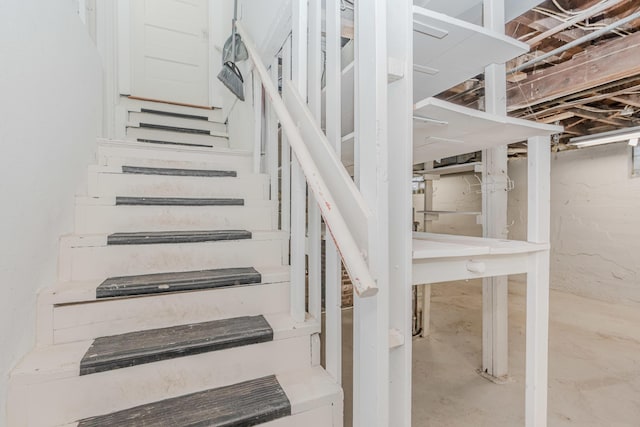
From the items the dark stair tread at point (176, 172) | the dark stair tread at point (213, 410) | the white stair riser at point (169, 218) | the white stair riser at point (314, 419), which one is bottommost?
the white stair riser at point (314, 419)

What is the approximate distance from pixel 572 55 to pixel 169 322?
2.77m

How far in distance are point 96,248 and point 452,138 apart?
1.55 meters

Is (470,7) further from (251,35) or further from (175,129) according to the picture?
(175,129)

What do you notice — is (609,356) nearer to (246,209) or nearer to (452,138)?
(452,138)

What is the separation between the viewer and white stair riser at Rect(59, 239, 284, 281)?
130 centimetres

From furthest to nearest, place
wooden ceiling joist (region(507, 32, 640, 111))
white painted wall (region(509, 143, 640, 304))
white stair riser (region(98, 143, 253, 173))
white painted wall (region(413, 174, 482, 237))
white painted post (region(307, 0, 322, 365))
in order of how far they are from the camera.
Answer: white painted wall (region(413, 174, 482, 237)), white painted wall (region(509, 143, 640, 304)), white stair riser (region(98, 143, 253, 173)), wooden ceiling joist (region(507, 32, 640, 111)), white painted post (region(307, 0, 322, 365))

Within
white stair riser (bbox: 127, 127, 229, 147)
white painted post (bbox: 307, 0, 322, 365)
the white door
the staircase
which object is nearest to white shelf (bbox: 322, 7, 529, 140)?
white painted post (bbox: 307, 0, 322, 365)

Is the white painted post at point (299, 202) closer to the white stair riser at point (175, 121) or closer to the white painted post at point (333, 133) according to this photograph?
the white painted post at point (333, 133)

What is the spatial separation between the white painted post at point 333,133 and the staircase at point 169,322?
10cm

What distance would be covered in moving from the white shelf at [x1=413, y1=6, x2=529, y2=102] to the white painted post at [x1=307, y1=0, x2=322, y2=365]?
0.38 metres

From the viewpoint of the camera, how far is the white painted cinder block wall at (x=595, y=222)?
3879 mm

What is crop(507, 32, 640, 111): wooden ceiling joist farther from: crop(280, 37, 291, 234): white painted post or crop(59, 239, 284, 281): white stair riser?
crop(59, 239, 284, 281): white stair riser

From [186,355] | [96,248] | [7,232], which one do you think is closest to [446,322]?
[186,355]

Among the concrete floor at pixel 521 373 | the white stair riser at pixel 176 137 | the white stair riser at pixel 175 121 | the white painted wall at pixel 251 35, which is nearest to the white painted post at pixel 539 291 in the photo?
the concrete floor at pixel 521 373
